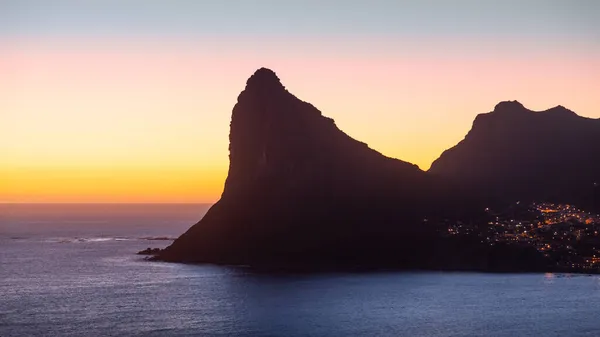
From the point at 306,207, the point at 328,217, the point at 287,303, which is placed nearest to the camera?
the point at 287,303

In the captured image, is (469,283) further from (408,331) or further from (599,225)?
(599,225)

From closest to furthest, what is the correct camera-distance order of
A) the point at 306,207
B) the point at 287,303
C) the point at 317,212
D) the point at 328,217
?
1. the point at 287,303
2. the point at 328,217
3. the point at 317,212
4. the point at 306,207

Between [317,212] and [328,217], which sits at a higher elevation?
[317,212]

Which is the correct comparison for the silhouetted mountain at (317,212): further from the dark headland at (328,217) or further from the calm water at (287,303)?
the calm water at (287,303)

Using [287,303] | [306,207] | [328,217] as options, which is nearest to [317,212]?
[328,217]

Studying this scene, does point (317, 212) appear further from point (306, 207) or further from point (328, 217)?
point (306, 207)

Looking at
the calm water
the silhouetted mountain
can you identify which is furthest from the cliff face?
the calm water

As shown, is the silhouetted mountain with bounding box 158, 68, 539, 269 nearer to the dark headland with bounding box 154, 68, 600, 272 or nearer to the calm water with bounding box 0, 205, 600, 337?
the dark headland with bounding box 154, 68, 600, 272
